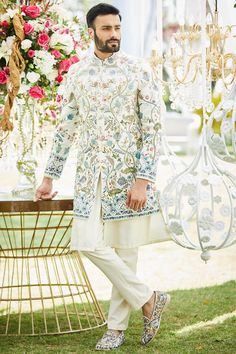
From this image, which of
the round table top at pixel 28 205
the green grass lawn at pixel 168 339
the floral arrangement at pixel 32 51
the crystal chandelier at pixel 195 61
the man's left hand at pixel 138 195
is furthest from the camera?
the crystal chandelier at pixel 195 61

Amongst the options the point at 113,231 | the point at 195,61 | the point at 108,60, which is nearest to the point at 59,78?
the point at 108,60

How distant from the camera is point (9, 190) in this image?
4.67m

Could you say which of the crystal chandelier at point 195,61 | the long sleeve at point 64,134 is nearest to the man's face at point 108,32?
the long sleeve at point 64,134

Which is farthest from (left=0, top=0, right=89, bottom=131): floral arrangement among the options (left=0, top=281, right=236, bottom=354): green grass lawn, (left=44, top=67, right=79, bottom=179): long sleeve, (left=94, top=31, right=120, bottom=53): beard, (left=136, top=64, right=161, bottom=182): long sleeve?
(left=0, top=281, right=236, bottom=354): green grass lawn

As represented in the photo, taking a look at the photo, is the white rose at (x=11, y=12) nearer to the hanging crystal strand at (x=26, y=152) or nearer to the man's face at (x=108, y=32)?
the hanging crystal strand at (x=26, y=152)

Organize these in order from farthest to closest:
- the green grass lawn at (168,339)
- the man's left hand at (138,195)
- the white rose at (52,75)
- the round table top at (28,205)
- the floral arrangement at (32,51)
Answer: the white rose at (52,75) → the floral arrangement at (32,51) → the round table top at (28,205) → the green grass lawn at (168,339) → the man's left hand at (138,195)

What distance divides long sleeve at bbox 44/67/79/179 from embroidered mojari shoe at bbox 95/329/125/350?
31.6 inches

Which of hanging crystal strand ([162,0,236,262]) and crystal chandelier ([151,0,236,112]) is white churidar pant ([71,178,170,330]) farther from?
crystal chandelier ([151,0,236,112])

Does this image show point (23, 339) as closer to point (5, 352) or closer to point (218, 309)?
point (5, 352)

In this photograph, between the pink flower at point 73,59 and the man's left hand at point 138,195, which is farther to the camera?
the pink flower at point 73,59

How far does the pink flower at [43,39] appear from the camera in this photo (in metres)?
4.38

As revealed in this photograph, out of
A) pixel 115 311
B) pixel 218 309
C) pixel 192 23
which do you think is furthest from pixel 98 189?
pixel 192 23

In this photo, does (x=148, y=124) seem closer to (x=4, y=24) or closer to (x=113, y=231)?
(x=113, y=231)

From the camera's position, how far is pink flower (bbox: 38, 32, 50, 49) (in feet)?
14.4
